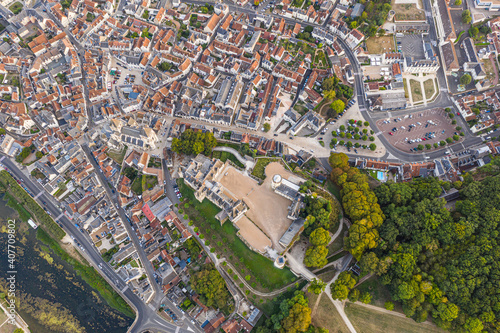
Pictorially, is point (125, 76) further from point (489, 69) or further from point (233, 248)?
point (489, 69)

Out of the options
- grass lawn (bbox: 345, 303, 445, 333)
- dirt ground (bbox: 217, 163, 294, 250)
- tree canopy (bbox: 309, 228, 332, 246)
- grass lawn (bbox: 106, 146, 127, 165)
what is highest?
grass lawn (bbox: 106, 146, 127, 165)

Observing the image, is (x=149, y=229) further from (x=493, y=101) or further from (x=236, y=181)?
(x=493, y=101)

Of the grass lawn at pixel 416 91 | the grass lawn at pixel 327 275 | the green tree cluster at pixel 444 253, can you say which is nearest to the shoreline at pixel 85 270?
the grass lawn at pixel 327 275

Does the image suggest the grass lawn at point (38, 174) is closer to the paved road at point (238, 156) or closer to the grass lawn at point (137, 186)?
the grass lawn at point (137, 186)

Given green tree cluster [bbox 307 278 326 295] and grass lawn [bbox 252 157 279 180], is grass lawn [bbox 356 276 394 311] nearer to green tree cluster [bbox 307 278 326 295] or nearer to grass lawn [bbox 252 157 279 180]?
green tree cluster [bbox 307 278 326 295]

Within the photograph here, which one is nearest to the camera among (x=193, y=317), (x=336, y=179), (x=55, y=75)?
(x=193, y=317)

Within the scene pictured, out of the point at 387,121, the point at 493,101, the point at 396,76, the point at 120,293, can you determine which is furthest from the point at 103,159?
the point at 493,101

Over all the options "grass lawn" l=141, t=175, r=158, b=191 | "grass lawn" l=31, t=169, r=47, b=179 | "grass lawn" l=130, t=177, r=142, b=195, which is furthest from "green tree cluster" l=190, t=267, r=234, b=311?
"grass lawn" l=31, t=169, r=47, b=179
